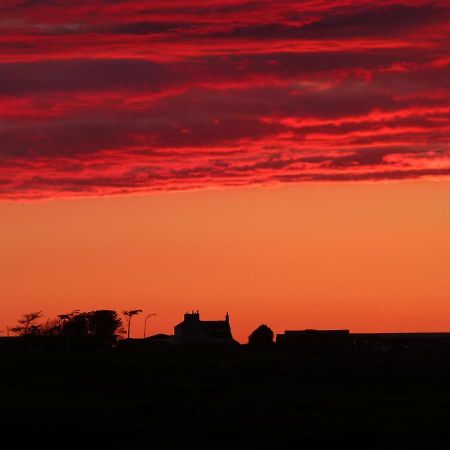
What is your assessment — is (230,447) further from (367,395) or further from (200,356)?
(200,356)

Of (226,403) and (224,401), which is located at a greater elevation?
(224,401)

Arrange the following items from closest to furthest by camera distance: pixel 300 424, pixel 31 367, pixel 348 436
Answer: pixel 348 436, pixel 300 424, pixel 31 367

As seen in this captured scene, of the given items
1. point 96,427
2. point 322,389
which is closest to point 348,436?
point 96,427

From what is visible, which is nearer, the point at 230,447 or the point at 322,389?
the point at 230,447

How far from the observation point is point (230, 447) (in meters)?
60.3

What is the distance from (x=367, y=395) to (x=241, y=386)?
14.2 metres

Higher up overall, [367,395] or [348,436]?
[367,395]

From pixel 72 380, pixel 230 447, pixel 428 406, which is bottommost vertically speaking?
pixel 230 447

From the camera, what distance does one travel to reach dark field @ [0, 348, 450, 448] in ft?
221

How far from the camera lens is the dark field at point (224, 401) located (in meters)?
67.5

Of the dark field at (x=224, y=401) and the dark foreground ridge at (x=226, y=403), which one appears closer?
the dark foreground ridge at (x=226, y=403)

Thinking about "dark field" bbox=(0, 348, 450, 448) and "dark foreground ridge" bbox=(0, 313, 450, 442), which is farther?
"dark field" bbox=(0, 348, 450, 448)

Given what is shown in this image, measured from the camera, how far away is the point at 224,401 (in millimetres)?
86500

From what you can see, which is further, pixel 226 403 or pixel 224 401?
pixel 224 401
